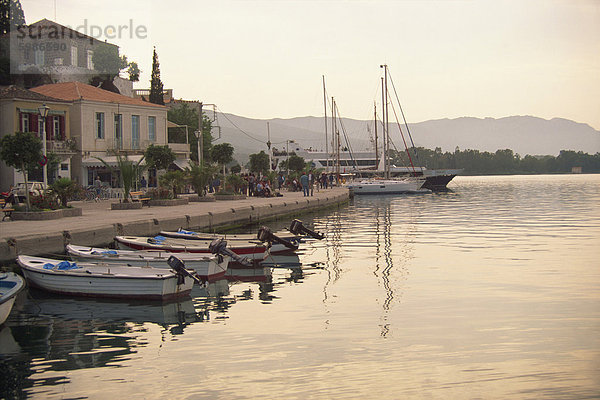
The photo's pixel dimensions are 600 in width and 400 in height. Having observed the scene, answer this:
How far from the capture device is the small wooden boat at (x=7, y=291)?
13242 millimetres

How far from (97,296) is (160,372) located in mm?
6719

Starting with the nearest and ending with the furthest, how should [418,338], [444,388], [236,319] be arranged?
1. [444,388]
2. [418,338]
3. [236,319]

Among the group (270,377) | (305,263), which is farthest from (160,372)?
(305,263)

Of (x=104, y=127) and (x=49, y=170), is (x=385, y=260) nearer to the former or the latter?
(x=49, y=170)

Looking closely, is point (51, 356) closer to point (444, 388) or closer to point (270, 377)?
point (270, 377)

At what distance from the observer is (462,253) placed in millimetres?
24859

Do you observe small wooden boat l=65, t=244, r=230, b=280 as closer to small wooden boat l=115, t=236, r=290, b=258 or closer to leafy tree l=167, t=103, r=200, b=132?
small wooden boat l=115, t=236, r=290, b=258

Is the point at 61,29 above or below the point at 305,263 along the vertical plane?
above

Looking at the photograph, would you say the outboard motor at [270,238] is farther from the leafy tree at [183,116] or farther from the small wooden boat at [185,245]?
the leafy tree at [183,116]

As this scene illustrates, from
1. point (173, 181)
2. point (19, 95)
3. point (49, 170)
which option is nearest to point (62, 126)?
point (19, 95)

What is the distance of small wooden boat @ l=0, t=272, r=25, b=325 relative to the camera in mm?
13242

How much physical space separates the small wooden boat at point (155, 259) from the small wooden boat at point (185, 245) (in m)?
1.54

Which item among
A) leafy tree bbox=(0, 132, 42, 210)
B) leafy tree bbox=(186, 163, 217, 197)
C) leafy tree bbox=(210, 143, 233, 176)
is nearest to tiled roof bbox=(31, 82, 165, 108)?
leafy tree bbox=(210, 143, 233, 176)

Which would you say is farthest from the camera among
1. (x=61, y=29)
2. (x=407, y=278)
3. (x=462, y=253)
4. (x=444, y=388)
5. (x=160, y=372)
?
(x=61, y=29)
